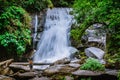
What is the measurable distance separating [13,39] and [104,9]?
7.19 meters

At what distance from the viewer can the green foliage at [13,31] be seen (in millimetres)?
13617

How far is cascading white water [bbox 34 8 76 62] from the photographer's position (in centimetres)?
1556

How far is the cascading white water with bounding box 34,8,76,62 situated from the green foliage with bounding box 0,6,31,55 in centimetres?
143

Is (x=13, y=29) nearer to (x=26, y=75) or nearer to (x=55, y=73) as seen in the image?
(x=26, y=75)

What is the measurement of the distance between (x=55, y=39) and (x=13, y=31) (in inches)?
128

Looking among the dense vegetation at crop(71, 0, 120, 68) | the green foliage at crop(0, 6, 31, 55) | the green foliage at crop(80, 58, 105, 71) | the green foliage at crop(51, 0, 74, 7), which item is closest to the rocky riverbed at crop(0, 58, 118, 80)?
the green foliage at crop(80, 58, 105, 71)

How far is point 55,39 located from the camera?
16.7 meters

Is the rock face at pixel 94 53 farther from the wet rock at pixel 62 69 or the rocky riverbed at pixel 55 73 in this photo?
the wet rock at pixel 62 69

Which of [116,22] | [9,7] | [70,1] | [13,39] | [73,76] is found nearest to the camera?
[116,22]

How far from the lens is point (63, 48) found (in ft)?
53.0

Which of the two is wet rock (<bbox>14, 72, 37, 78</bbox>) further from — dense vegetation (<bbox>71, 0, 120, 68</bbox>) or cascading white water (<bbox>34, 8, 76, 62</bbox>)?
cascading white water (<bbox>34, 8, 76, 62</bbox>)

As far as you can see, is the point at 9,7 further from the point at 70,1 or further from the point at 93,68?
the point at 70,1

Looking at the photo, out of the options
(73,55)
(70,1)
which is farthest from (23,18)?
(70,1)

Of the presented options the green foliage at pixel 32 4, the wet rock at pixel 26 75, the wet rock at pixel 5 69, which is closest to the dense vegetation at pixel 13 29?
the green foliage at pixel 32 4
